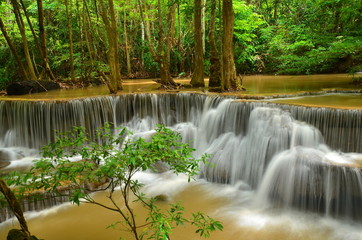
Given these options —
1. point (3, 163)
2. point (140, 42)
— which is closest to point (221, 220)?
point (3, 163)

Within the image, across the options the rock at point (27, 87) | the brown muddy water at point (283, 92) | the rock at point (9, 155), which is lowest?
the rock at point (9, 155)

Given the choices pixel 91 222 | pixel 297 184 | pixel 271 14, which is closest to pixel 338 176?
pixel 297 184

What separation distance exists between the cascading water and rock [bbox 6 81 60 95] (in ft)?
7.32

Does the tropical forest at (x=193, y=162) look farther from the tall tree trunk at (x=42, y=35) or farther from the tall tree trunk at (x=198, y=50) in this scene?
the tall tree trunk at (x=42, y=35)

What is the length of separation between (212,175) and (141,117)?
160 inches

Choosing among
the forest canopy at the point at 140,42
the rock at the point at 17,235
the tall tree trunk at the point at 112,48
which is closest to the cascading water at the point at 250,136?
the tall tree trunk at the point at 112,48

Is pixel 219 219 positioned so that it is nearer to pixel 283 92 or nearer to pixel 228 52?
pixel 283 92

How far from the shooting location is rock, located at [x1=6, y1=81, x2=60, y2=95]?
11891 millimetres

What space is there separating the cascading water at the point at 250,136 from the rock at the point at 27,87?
87.9 inches

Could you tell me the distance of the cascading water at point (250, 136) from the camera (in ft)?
18.5

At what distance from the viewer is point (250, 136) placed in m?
7.64

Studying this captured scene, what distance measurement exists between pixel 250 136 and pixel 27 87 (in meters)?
9.82

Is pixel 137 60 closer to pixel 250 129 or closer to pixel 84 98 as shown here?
pixel 84 98

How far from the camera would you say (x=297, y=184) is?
5938 millimetres
